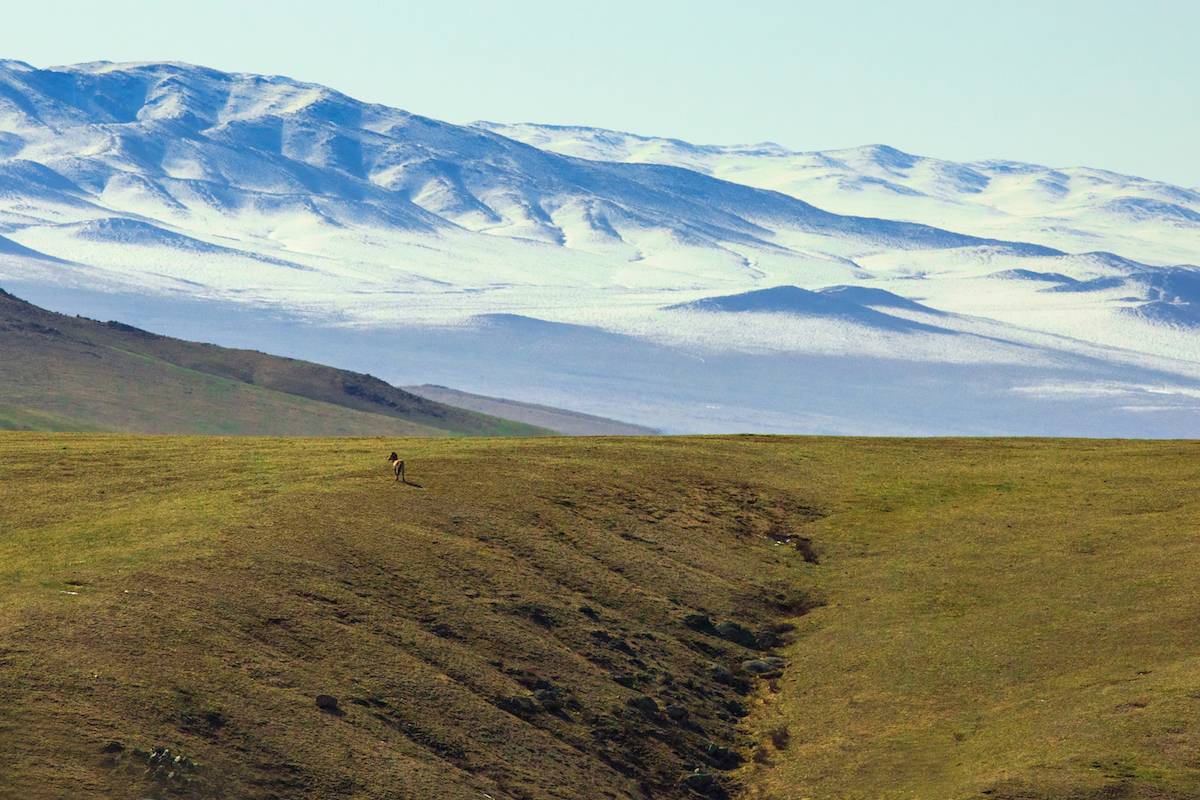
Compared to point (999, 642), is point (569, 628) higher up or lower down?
lower down

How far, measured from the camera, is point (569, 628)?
39.3m

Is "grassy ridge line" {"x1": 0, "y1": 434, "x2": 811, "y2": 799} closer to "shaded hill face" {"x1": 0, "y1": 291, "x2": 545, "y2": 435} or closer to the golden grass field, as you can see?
the golden grass field

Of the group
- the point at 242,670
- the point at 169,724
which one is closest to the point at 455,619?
the point at 242,670

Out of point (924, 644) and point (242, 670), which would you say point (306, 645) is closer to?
point (242, 670)

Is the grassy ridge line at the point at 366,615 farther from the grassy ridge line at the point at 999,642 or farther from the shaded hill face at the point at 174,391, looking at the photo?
the shaded hill face at the point at 174,391

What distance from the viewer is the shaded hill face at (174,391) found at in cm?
12850

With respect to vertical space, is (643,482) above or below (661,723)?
above

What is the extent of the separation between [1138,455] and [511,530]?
26.7m

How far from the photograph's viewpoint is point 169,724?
29.0 meters

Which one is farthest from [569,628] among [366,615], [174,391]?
[174,391]

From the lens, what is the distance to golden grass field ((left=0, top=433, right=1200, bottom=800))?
99.2ft

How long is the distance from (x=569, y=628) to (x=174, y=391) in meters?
109

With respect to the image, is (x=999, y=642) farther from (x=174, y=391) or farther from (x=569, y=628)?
(x=174, y=391)

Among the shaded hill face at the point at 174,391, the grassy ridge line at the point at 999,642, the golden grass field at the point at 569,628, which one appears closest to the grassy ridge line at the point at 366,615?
the golden grass field at the point at 569,628
